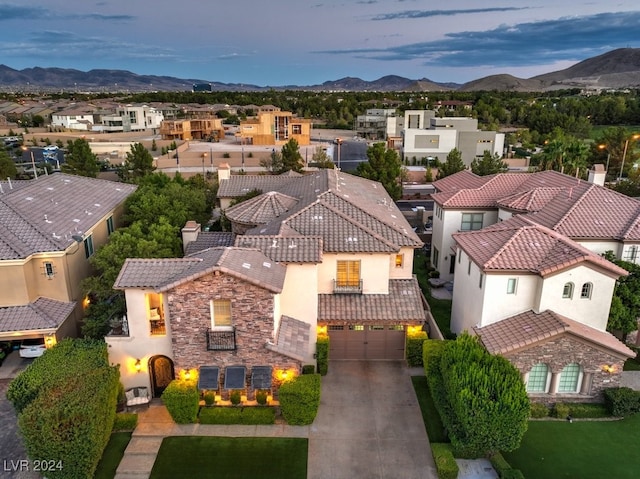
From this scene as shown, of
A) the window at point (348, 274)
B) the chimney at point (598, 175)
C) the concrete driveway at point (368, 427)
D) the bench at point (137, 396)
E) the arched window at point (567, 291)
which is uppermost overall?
the chimney at point (598, 175)

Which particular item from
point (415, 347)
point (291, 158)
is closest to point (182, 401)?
point (415, 347)

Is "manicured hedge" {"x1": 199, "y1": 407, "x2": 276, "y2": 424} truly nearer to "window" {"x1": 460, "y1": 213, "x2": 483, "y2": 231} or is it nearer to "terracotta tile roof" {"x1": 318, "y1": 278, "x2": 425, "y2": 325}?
"terracotta tile roof" {"x1": 318, "y1": 278, "x2": 425, "y2": 325}

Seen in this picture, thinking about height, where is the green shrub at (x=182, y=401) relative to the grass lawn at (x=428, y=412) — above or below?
above

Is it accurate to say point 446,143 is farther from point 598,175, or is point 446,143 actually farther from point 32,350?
point 32,350

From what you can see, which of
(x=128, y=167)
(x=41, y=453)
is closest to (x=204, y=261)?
(x=41, y=453)

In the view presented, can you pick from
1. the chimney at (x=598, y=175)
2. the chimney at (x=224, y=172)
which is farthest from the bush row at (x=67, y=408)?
the chimney at (x=598, y=175)

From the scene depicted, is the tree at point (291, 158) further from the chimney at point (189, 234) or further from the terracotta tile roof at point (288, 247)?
the terracotta tile roof at point (288, 247)
